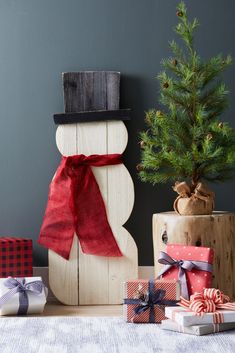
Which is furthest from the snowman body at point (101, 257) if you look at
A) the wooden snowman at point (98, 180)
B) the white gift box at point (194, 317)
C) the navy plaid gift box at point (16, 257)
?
the white gift box at point (194, 317)

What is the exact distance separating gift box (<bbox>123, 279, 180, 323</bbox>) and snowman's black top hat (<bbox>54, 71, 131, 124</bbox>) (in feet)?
3.39

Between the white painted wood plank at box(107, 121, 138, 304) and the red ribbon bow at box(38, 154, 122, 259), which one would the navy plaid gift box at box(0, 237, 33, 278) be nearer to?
the red ribbon bow at box(38, 154, 122, 259)

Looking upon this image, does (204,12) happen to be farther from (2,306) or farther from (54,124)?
(2,306)

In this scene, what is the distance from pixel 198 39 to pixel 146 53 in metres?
0.29

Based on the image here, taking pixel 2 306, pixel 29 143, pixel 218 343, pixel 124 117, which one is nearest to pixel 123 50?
pixel 124 117

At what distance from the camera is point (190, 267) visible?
2.86 m

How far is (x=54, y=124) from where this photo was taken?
357cm

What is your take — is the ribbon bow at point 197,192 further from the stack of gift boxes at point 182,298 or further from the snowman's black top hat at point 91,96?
the snowman's black top hat at point 91,96

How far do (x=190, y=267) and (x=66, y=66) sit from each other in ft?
4.45

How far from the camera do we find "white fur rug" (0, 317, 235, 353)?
7.74 feet

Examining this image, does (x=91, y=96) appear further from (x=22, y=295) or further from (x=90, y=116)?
(x=22, y=295)

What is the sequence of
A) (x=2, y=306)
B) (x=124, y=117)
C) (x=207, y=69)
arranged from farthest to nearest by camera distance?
(x=124, y=117) < (x=207, y=69) < (x=2, y=306)

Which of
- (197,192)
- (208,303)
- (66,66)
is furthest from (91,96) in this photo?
(208,303)

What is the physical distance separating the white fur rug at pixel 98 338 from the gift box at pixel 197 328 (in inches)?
0.8
